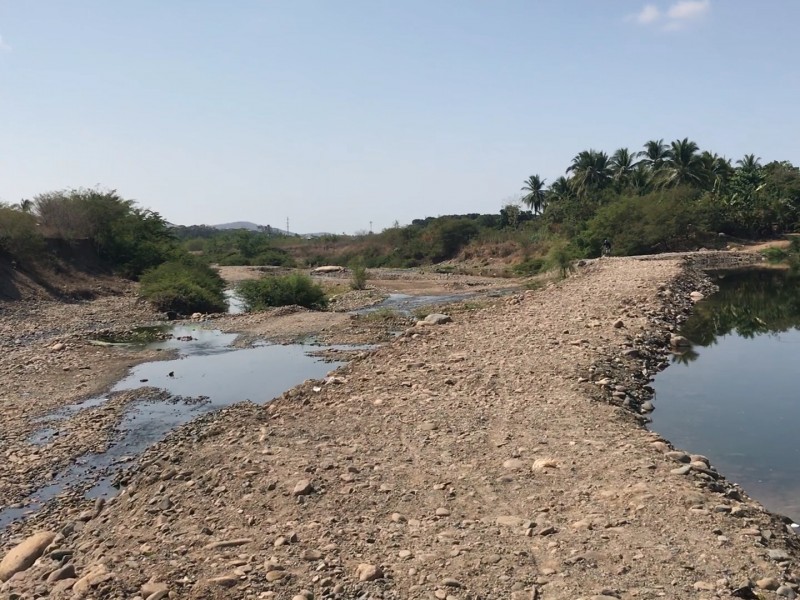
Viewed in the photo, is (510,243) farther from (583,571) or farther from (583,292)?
(583,571)

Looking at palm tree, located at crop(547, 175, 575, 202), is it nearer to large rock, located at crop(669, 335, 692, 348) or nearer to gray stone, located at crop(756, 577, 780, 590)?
large rock, located at crop(669, 335, 692, 348)

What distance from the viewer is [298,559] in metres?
5.44

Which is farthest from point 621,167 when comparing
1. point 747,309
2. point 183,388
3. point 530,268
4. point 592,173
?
point 183,388

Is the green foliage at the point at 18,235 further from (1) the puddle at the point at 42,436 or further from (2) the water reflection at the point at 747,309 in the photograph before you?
(2) the water reflection at the point at 747,309

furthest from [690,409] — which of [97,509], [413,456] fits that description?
[97,509]

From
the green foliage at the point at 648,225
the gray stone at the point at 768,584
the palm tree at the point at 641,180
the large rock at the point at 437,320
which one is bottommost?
the gray stone at the point at 768,584

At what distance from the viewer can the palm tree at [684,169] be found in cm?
5088

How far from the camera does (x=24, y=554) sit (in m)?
6.38

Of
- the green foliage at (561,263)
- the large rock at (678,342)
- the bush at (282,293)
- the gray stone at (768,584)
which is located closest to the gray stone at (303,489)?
the gray stone at (768,584)

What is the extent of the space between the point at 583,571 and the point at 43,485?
277 inches

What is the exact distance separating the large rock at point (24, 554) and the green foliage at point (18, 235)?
2600 centimetres

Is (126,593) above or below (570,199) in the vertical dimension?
below

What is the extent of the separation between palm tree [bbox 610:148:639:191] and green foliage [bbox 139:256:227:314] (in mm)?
37003

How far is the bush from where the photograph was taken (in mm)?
27484
